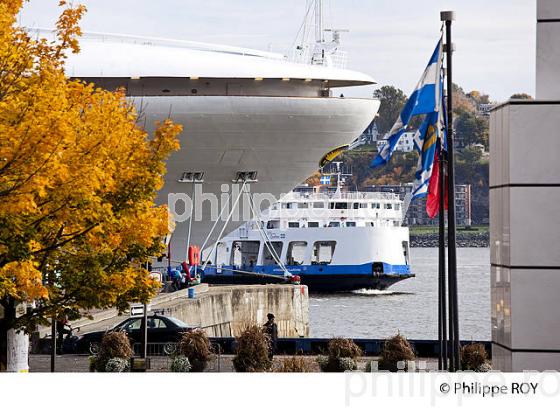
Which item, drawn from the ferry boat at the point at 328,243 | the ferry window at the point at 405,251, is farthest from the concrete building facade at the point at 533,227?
the ferry window at the point at 405,251

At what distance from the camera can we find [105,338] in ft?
64.6

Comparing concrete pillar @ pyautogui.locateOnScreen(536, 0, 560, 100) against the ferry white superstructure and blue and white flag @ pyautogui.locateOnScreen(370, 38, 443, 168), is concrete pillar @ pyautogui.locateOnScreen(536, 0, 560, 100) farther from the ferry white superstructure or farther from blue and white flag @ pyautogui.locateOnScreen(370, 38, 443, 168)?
the ferry white superstructure

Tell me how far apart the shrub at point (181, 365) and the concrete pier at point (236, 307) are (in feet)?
48.4

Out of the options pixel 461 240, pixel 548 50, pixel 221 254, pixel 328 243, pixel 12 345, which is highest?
pixel 548 50

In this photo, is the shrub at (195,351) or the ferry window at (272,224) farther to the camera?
the ferry window at (272,224)

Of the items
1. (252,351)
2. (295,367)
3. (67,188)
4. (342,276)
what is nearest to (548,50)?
(67,188)

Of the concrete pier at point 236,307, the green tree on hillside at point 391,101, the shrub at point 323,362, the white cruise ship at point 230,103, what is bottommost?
the concrete pier at point 236,307

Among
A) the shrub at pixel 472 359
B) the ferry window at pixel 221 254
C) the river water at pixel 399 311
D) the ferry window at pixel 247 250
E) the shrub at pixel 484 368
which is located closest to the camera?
the shrub at pixel 484 368

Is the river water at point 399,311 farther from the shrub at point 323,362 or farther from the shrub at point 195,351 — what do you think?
the shrub at point 323,362

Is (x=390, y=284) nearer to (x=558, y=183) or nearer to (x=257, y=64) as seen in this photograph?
(x=257, y=64)

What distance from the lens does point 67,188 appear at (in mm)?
13883

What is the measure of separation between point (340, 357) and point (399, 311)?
1854 inches

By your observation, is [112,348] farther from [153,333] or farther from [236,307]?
[236,307]

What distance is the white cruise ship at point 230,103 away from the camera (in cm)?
5334
